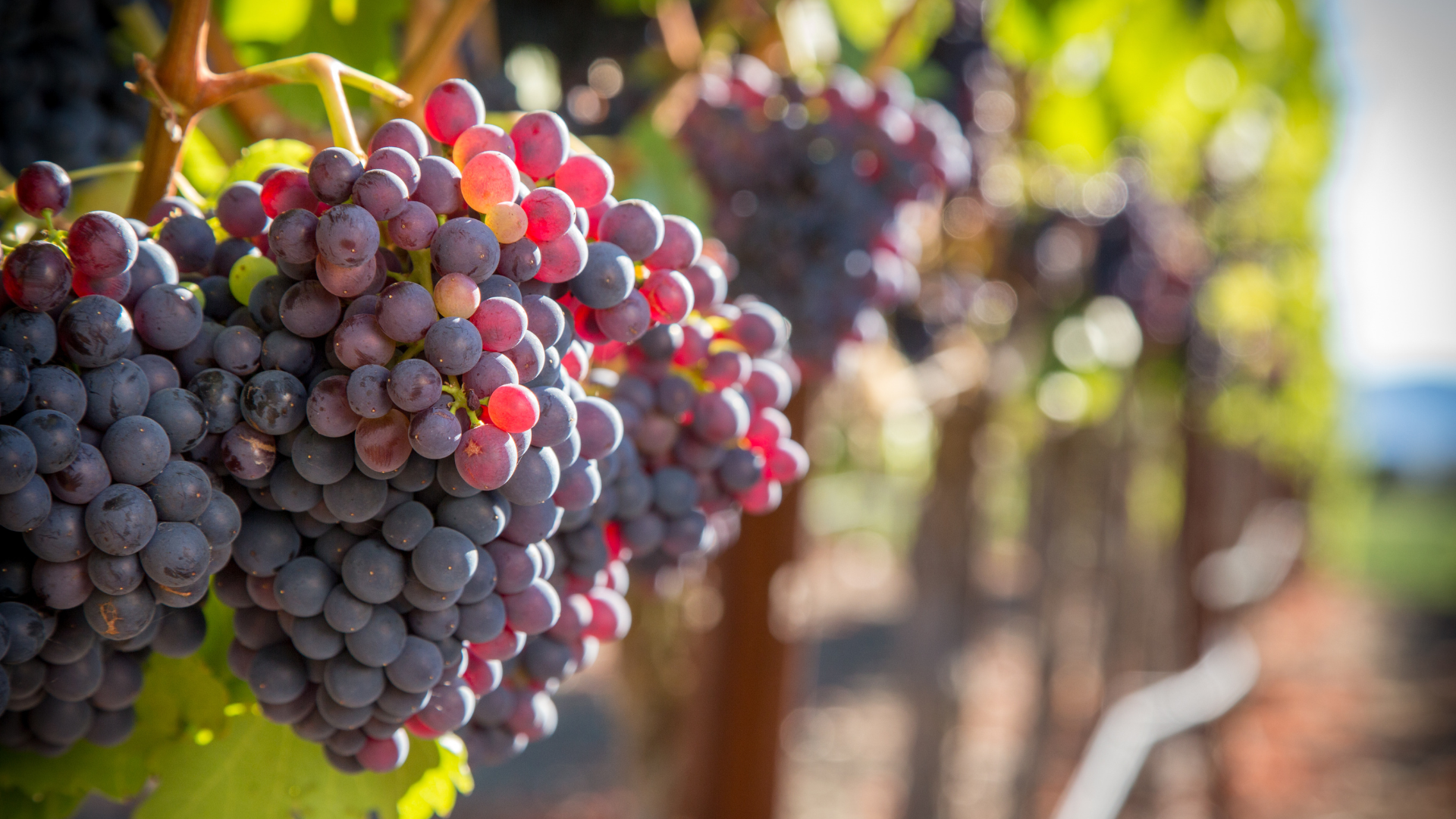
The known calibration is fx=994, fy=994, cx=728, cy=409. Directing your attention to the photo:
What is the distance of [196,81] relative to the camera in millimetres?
584

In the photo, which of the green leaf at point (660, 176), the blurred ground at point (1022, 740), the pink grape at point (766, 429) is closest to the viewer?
the pink grape at point (766, 429)

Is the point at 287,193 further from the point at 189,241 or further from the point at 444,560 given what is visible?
the point at 444,560

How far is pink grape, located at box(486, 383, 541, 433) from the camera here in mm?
515

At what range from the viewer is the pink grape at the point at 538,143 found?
595mm

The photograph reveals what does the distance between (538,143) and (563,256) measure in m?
0.08

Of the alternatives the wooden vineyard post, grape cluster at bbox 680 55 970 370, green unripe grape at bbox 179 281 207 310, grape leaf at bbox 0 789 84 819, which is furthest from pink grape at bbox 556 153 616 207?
the wooden vineyard post

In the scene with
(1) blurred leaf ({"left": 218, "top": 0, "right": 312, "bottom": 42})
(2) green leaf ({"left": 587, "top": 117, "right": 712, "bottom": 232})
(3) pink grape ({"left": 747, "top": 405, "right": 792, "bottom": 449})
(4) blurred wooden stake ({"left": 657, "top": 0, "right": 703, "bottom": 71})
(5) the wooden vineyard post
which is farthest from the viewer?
(5) the wooden vineyard post

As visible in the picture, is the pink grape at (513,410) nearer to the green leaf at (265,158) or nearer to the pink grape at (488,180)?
the pink grape at (488,180)

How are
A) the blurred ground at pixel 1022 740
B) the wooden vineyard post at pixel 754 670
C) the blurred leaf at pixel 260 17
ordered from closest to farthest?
the blurred leaf at pixel 260 17
the wooden vineyard post at pixel 754 670
the blurred ground at pixel 1022 740

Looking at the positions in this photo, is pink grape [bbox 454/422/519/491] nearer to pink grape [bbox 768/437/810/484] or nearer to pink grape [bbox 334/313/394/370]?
pink grape [bbox 334/313/394/370]

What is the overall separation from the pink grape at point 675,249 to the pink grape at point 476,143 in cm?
13

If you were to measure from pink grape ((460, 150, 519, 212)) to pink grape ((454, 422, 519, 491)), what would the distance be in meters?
0.12

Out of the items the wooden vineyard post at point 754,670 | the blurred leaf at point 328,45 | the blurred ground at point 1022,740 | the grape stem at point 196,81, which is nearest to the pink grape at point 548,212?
the grape stem at point 196,81

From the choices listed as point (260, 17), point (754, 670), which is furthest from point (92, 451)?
point (754, 670)
